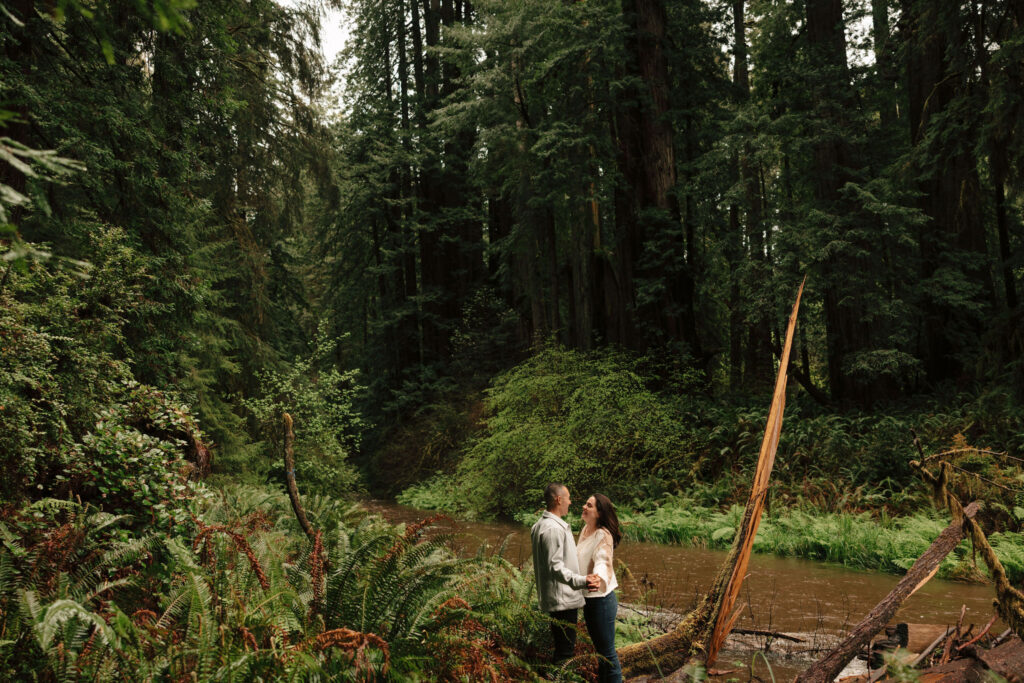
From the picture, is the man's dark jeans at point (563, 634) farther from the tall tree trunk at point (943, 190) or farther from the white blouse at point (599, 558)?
the tall tree trunk at point (943, 190)

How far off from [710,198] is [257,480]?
38.1 feet

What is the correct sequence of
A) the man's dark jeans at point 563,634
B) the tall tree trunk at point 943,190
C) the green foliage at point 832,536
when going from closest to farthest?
the man's dark jeans at point 563,634 < the green foliage at point 832,536 < the tall tree trunk at point 943,190

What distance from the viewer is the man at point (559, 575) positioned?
15.3 ft

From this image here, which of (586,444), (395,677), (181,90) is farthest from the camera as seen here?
(586,444)

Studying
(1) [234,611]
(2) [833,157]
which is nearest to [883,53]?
(2) [833,157]

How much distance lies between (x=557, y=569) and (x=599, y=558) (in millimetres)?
308

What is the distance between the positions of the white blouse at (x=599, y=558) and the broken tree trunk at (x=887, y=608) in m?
1.32

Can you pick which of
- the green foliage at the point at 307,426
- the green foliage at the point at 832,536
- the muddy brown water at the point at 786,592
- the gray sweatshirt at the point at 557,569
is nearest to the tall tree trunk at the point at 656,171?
the green foliage at the point at 832,536

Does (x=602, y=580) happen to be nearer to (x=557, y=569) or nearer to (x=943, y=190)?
(x=557, y=569)

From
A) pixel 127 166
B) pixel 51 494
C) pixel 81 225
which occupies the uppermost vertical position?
pixel 127 166

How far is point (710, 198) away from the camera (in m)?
15.5

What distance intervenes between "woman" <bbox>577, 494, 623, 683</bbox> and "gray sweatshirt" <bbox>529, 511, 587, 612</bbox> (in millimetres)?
99

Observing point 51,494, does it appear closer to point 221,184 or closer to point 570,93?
point 221,184

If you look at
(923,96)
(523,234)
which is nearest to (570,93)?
(523,234)
